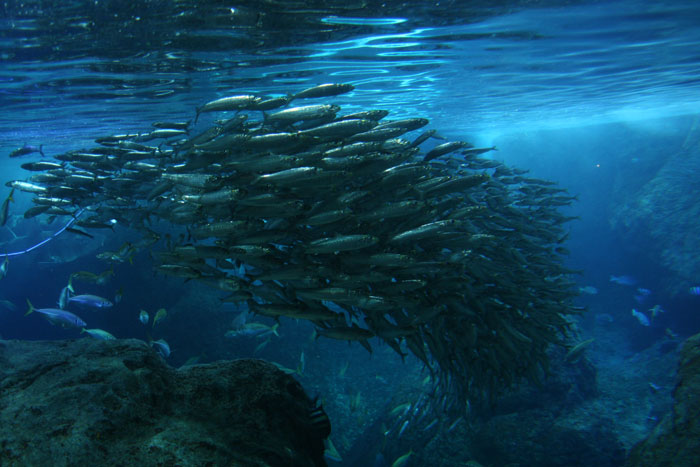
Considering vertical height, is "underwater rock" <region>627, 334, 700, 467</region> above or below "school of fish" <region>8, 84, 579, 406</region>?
below

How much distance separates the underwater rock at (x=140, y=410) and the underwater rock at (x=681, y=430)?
515cm

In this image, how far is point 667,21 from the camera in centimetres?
1027

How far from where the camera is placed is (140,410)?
3.25 m

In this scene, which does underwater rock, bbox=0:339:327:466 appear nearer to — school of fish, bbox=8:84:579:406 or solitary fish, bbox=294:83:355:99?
school of fish, bbox=8:84:579:406

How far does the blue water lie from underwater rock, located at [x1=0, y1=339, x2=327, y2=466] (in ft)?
24.0

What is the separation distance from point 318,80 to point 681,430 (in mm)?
13994

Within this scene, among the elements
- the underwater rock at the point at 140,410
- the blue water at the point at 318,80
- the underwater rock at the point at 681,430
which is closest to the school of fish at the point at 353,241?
the underwater rock at the point at 140,410

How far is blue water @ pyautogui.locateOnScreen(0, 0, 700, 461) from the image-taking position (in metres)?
8.75

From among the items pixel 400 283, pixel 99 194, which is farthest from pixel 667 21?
pixel 99 194

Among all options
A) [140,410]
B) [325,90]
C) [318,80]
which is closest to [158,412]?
[140,410]

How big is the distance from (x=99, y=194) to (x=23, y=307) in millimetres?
13437

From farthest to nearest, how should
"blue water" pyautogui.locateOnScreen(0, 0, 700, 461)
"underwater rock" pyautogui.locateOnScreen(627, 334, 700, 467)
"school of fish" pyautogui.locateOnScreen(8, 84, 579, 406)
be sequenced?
"blue water" pyautogui.locateOnScreen(0, 0, 700, 461)
"underwater rock" pyautogui.locateOnScreen(627, 334, 700, 467)
"school of fish" pyautogui.locateOnScreen(8, 84, 579, 406)

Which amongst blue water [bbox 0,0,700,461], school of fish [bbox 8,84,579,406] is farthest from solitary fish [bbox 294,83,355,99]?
blue water [bbox 0,0,700,461]

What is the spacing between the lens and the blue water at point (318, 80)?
28.7 feet
